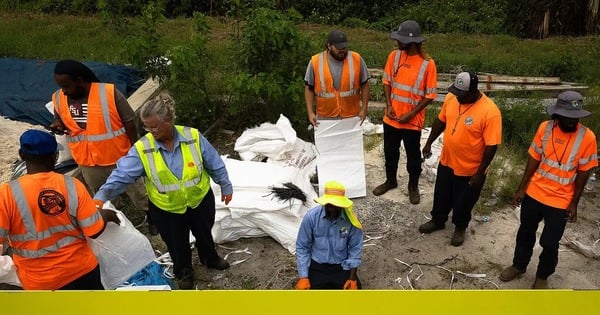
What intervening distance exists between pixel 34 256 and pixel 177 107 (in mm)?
3830

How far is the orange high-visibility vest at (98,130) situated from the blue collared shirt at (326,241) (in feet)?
5.62

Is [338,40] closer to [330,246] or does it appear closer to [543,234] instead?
[330,246]

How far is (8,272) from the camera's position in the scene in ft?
11.3

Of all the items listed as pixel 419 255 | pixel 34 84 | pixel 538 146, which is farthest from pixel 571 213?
pixel 34 84

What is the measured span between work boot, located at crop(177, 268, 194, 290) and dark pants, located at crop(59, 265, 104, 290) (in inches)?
35.6

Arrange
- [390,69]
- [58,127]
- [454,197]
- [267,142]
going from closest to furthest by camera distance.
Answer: [58,127], [454,197], [390,69], [267,142]

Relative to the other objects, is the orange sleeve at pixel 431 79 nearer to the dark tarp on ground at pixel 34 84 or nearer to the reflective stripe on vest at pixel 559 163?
the reflective stripe on vest at pixel 559 163

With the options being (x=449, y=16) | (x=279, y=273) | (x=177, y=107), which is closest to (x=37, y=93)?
(x=177, y=107)

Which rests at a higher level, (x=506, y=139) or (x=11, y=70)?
(x=11, y=70)

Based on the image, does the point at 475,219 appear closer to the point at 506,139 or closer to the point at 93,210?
the point at 506,139

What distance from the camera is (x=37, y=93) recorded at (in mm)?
6934

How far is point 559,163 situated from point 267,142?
9.78 feet

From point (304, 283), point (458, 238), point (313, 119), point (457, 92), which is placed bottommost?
point (458, 238)

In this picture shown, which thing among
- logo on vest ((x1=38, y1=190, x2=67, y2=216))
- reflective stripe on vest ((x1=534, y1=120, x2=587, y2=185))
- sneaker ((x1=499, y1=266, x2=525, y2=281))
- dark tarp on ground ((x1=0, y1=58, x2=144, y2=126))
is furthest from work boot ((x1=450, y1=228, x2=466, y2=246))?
dark tarp on ground ((x1=0, y1=58, x2=144, y2=126))
